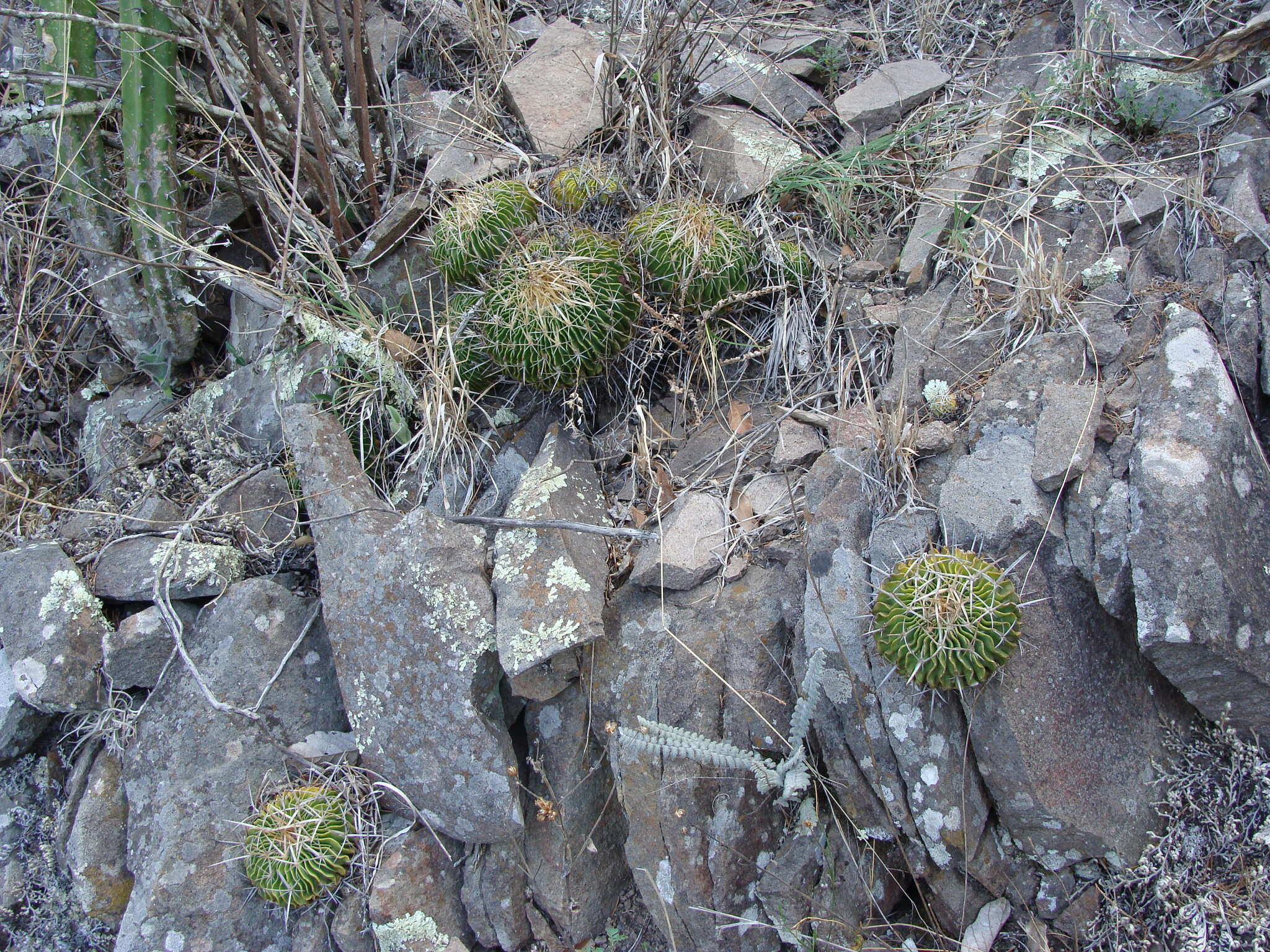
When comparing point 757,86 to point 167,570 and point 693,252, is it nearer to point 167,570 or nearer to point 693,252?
point 693,252

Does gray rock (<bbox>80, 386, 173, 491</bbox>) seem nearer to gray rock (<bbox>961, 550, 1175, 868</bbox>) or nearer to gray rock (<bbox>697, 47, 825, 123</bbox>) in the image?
gray rock (<bbox>697, 47, 825, 123</bbox>)

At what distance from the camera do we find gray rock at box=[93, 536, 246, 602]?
3.34 m

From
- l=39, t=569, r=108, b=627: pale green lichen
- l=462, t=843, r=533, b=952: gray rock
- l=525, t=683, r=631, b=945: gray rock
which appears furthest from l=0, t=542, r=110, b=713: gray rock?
l=525, t=683, r=631, b=945: gray rock

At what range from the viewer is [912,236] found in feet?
11.3

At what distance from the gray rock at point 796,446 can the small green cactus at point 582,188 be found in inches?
51.2

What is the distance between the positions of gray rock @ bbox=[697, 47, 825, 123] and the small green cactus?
894 mm

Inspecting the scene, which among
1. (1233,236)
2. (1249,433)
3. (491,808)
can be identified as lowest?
(491,808)

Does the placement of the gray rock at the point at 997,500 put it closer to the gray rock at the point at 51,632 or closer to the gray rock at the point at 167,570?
the gray rock at the point at 167,570

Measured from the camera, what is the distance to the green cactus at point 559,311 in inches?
118

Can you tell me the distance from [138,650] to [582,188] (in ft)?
8.46

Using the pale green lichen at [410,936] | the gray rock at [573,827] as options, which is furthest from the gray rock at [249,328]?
the pale green lichen at [410,936]

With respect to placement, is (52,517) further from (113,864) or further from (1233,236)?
(1233,236)

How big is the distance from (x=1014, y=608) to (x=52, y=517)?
13.1 ft

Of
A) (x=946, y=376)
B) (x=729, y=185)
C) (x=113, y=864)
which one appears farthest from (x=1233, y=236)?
(x=113, y=864)
